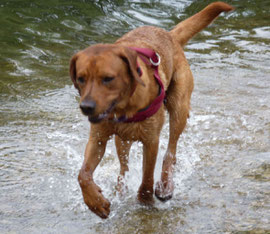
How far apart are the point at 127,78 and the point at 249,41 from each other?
7.30m

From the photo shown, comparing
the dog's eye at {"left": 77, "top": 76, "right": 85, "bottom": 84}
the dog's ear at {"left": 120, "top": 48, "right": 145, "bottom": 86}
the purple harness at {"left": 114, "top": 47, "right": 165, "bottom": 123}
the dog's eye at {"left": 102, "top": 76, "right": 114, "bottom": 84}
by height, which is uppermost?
the dog's ear at {"left": 120, "top": 48, "right": 145, "bottom": 86}

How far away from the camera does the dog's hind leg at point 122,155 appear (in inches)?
183

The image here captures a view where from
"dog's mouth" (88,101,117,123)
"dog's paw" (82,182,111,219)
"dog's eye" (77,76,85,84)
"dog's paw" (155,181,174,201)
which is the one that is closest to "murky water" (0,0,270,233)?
"dog's paw" (155,181,174,201)

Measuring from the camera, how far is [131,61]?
11.1ft

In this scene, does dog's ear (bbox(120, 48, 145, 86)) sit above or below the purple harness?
above

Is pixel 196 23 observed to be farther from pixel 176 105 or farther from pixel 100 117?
pixel 100 117

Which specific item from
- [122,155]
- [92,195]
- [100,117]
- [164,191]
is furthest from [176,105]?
[100,117]

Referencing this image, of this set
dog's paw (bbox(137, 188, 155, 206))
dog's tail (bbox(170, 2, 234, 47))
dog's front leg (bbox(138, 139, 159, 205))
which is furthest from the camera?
dog's tail (bbox(170, 2, 234, 47))

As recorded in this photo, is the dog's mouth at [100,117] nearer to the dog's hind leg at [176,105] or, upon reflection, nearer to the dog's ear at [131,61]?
the dog's ear at [131,61]

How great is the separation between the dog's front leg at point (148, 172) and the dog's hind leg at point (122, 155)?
0.39 m

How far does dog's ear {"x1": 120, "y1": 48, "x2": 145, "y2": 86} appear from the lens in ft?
11.0

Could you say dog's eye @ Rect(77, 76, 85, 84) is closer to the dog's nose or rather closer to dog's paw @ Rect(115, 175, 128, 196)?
the dog's nose

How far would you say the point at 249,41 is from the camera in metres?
10.2

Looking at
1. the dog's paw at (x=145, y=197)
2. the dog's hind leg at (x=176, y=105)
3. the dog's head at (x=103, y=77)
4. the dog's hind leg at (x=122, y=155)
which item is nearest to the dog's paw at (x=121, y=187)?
the dog's hind leg at (x=122, y=155)
